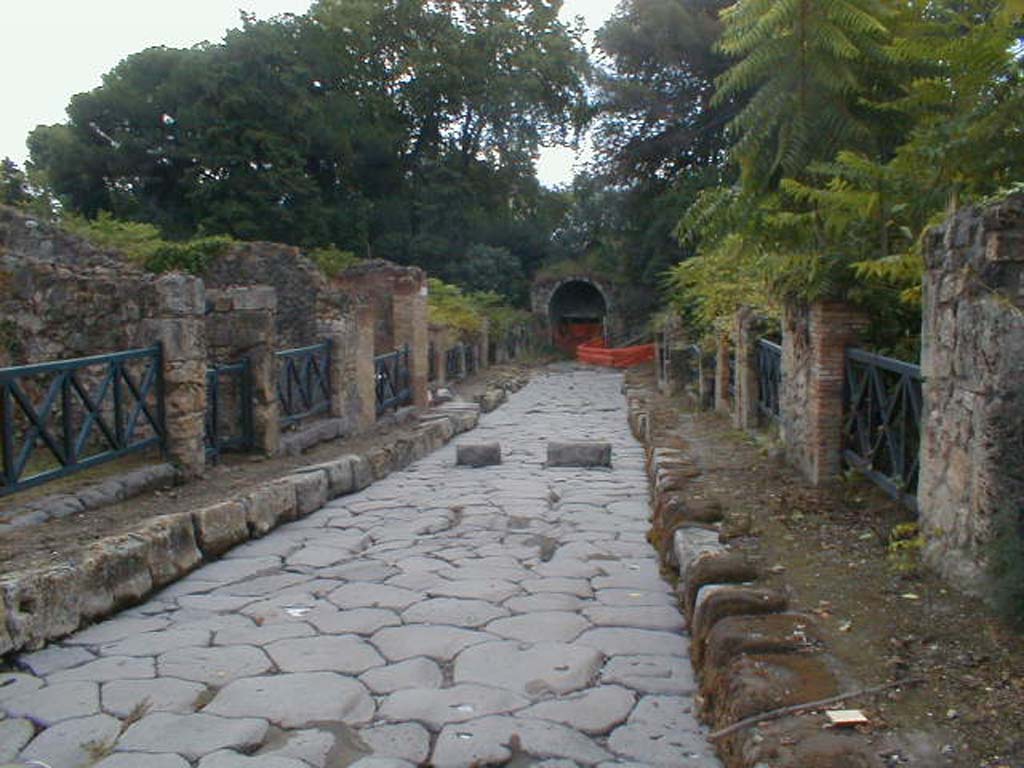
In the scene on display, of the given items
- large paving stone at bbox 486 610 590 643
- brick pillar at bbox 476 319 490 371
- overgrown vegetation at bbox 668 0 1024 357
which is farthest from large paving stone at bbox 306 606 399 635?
brick pillar at bbox 476 319 490 371

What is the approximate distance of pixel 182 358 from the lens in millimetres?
7270

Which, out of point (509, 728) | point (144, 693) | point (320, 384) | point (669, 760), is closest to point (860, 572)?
point (669, 760)

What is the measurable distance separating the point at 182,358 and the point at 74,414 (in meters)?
1.88

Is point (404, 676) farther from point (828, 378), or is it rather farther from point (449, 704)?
point (828, 378)

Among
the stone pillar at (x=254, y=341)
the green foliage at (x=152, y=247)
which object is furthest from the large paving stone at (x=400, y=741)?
the green foliage at (x=152, y=247)

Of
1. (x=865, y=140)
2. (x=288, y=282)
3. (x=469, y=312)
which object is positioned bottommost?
(x=469, y=312)

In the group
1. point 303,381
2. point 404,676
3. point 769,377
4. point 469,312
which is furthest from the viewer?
point 469,312

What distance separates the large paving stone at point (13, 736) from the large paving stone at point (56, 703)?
51 mm

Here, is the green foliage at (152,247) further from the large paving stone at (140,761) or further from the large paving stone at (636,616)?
the large paving stone at (140,761)

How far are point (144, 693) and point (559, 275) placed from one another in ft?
108

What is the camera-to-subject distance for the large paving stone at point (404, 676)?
3936 millimetres

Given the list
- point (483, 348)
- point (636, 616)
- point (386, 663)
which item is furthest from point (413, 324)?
point (386, 663)

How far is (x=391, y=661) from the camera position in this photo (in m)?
4.23

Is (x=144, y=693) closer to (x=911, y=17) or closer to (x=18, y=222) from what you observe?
(x=911, y=17)
